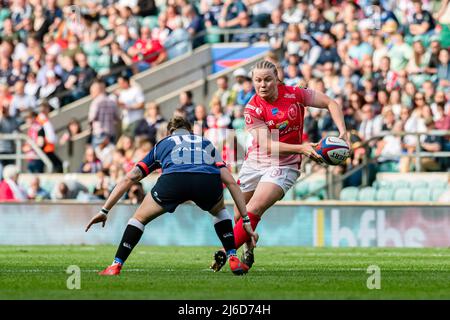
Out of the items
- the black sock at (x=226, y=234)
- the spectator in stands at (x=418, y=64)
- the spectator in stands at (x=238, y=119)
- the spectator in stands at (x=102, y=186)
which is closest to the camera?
the black sock at (x=226, y=234)

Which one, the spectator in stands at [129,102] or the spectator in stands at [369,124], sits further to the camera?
the spectator in stands at [129,102]

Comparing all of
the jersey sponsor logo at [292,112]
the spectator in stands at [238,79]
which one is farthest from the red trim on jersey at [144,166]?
the spectator in stands at [238,79]

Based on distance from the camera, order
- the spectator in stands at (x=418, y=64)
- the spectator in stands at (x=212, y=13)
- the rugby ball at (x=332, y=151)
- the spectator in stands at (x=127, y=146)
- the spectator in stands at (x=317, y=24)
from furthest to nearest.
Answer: the spectator in stands at (x=212, y=13)
the spectator in stands at (x=317, y=24)
the spectator in stands at (x=127, y=146)
the spectator in stands at (x=418, y=64)
the rugby ball at (x=332, y=151)

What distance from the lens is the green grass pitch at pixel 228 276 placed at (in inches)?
417

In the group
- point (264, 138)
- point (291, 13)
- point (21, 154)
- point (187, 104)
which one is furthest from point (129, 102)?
point (264, 138)

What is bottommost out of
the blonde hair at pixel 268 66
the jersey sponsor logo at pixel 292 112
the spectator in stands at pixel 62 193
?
the spectator in stands at pixel 62 193

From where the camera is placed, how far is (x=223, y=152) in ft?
73.5

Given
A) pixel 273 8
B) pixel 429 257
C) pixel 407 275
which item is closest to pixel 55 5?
pixel 273 8

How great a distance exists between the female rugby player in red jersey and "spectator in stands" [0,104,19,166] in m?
12.0

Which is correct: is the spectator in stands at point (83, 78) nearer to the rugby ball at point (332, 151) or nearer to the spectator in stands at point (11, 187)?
the spectator in stands at point (11, 187)

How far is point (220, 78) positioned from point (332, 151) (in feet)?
40.0

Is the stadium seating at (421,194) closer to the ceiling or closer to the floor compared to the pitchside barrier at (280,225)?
closer to the ceiling

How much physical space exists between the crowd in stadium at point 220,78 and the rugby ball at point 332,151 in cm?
690

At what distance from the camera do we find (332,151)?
13.2m
